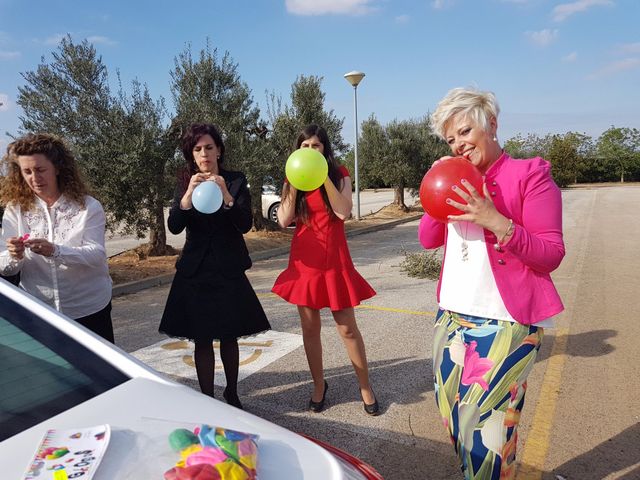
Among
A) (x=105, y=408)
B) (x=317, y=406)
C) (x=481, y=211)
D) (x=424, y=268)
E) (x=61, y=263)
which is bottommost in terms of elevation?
(x=424, y=268)

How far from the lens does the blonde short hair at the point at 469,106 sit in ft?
6.19

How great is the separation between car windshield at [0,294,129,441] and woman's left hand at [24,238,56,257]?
69 centimetres

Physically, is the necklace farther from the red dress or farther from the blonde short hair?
the red dress

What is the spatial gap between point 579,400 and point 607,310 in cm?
289

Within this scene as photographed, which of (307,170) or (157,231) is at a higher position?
(307,170)

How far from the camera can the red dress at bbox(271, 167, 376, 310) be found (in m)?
3.16

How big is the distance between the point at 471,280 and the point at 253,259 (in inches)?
365

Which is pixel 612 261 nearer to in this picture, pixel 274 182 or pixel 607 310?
pixel 607 310

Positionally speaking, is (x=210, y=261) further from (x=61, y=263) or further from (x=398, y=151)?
(x=398, y=151)

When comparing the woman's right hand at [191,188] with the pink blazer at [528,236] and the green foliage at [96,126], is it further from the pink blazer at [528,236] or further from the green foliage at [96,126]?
the green foliage at [96,126]

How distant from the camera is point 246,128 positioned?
41.8 feet

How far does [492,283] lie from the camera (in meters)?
1.94

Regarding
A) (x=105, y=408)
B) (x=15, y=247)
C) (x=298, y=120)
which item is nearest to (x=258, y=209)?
(x=298, y=120)

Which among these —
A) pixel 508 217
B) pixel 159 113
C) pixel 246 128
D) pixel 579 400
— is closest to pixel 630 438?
pixel 579 400
